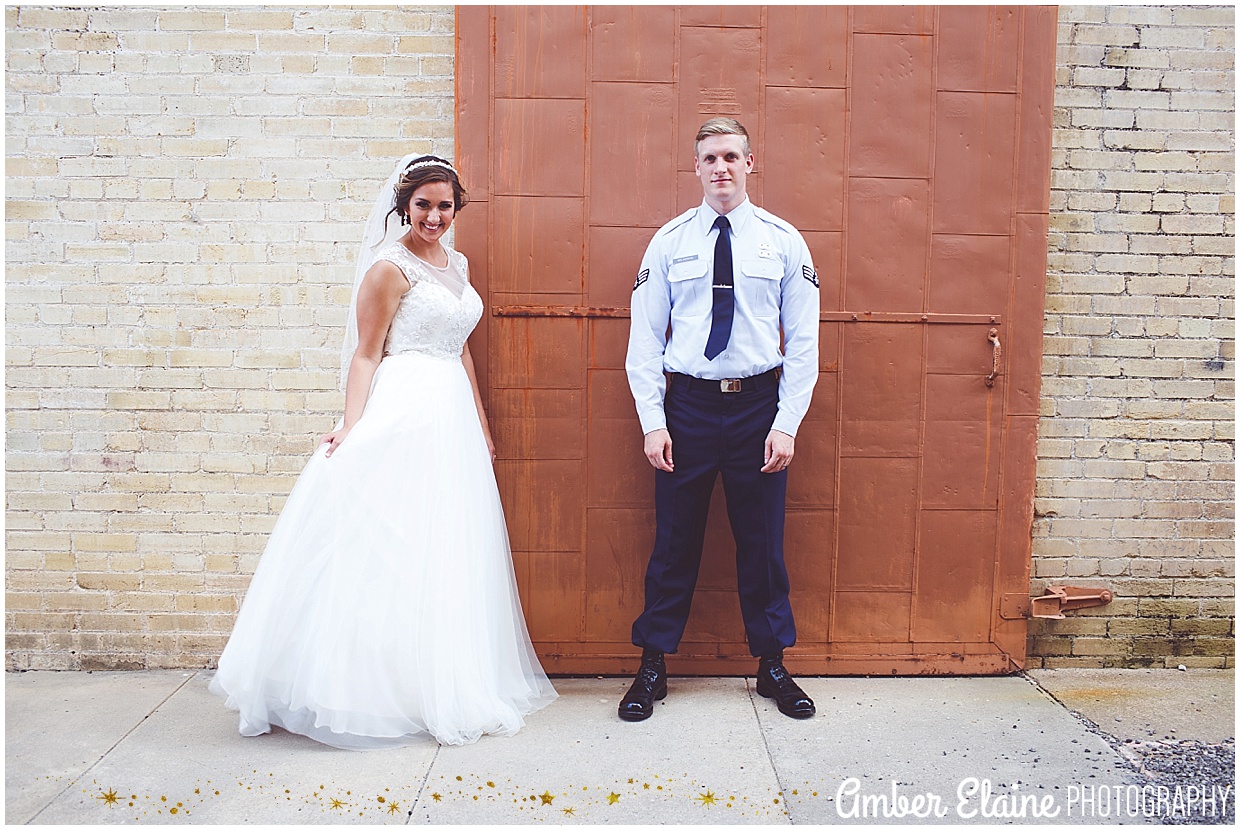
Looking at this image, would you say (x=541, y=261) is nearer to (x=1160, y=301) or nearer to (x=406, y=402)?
(x=406, y=402)

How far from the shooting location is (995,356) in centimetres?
350

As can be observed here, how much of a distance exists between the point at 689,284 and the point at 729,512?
0.88m

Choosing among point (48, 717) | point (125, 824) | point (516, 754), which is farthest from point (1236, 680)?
point (48, 717)

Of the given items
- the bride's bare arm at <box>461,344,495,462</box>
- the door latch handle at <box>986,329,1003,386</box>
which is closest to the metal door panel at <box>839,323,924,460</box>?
the door latch handle at <box>986,329,1003,386</box>

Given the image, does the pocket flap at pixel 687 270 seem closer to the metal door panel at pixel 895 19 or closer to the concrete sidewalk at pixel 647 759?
the metal door panel at pixel 895 19

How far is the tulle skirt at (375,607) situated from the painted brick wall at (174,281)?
2.30ft

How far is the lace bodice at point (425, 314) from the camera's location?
312cm

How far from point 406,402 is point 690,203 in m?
1.36

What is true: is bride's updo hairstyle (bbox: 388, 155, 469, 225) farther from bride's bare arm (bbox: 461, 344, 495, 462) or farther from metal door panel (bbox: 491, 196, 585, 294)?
bride's bare arm (bbox: 461, 344, 495, 462)

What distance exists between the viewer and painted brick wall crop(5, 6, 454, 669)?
11.5 feet

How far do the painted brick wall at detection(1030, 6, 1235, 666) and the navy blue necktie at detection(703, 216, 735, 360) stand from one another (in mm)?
1450

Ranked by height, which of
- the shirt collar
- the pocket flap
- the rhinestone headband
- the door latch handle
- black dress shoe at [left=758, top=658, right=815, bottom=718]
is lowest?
black dress shoe at [left=758, top=658, right=815, bottom=718]

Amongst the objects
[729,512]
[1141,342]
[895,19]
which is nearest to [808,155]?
[895,19]

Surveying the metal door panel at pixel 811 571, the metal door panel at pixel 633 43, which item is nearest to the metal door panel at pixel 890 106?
the metal door panel at pixel 633 43
